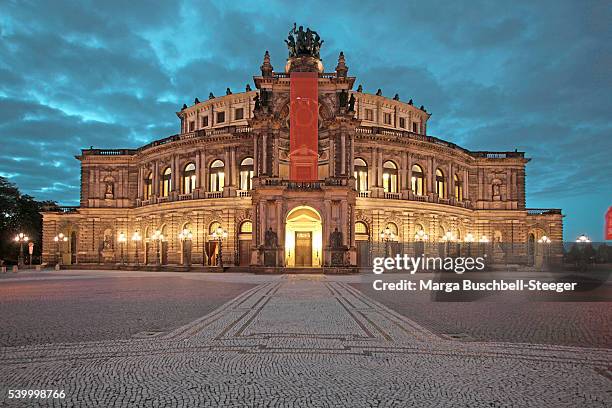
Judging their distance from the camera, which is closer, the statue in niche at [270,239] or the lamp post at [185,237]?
the statue in niche at [270,239]

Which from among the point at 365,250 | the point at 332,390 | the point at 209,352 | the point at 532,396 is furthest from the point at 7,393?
the point at 365,250

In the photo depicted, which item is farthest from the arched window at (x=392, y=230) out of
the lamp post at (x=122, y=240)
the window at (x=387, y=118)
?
the lamp post at (x=122, y=240)

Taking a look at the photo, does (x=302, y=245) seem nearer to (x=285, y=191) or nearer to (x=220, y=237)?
(x=285, y=191)

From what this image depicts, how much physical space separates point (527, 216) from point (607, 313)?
5619 cm

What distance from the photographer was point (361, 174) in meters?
56.9

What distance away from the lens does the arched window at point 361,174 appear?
56.7 m

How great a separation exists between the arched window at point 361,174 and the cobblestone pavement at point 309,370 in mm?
44293

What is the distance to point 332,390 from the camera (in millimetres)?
7301

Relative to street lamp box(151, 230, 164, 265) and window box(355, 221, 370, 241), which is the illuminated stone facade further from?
window box(355, 221, 370, 241)

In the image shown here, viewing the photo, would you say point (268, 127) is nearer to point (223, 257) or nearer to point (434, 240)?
point (223, 257)

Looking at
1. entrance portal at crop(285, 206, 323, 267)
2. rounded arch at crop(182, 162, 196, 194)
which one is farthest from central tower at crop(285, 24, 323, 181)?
rounded arch at crop(182, 162, 196, 194)

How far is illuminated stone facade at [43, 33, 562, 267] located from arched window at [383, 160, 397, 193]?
14cm

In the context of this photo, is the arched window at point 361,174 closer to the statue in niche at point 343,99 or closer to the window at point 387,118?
the statue in niche at point 343,99

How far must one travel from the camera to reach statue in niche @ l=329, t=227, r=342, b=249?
45.5 m
